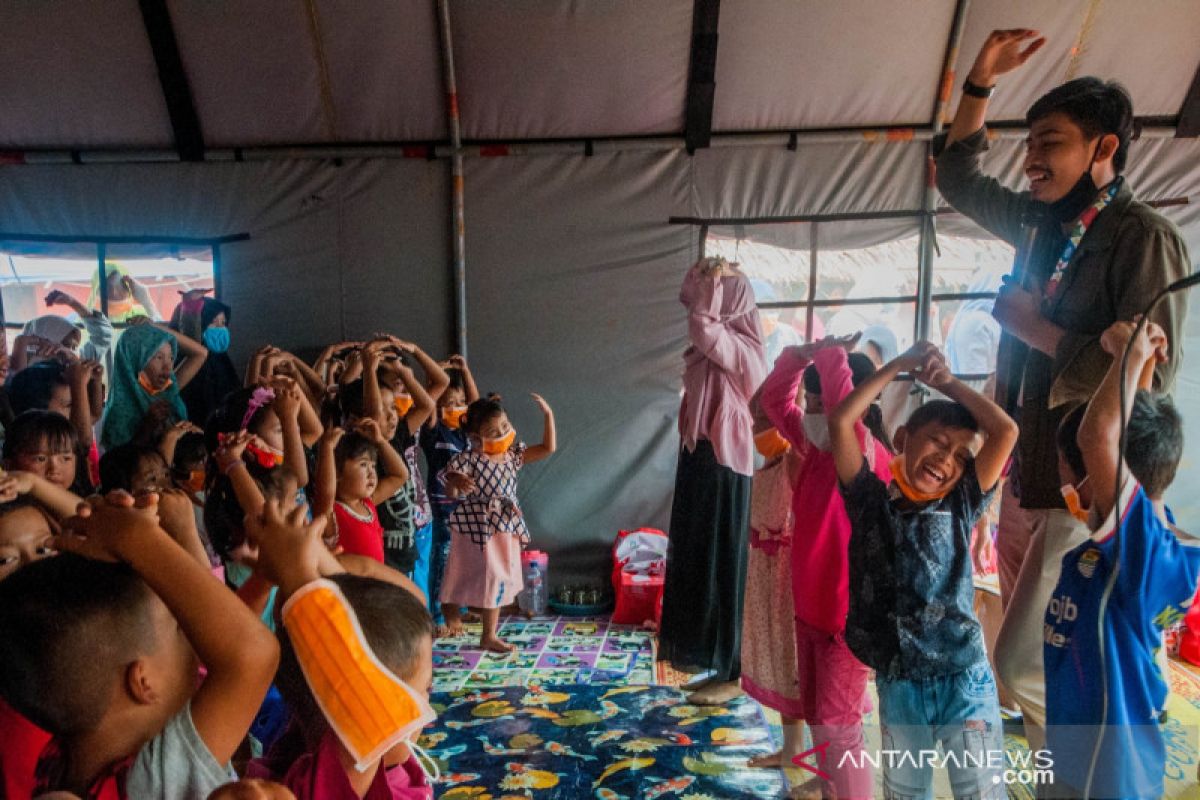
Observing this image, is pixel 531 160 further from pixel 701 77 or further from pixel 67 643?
pixel 67 643

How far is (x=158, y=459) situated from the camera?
2.41 meters

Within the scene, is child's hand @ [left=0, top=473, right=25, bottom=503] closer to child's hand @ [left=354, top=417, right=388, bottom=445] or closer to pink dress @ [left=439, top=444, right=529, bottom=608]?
child's hand @ [left=354, top=417, right=388, bottom=445]

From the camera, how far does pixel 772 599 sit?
2457 millimetres

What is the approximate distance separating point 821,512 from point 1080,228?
891mm

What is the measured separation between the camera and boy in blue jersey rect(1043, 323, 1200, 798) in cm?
133

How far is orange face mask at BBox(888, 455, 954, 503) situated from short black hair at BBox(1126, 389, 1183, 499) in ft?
1.23

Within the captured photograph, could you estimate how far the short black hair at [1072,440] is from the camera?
1466 mm

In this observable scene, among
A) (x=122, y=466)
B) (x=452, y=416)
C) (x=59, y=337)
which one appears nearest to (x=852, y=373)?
(x=122, y=466)

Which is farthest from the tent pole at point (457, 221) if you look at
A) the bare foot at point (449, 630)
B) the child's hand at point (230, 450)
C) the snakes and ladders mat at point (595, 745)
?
the child's hand at point (230, 450)

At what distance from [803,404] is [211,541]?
1709 millimetres

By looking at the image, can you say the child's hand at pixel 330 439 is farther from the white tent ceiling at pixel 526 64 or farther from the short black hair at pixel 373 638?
the white tent ceiling at pixel 526 64

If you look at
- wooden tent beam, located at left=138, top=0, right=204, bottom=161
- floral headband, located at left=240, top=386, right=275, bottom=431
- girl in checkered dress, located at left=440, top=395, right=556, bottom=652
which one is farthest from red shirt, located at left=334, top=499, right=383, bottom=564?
wooden tent beam, located at left=138, top=0, right=204, bottom=161

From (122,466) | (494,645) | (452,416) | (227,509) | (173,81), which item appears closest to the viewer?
(227,509)

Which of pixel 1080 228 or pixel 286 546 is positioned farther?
pixel 1080 228
